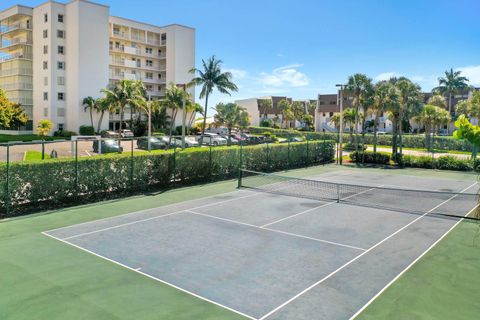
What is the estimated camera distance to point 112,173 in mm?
21312

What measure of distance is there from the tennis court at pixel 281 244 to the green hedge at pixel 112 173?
3597 millimetres

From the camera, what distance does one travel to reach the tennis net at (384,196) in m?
19.4

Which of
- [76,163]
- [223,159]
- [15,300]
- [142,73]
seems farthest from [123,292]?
[142,73]

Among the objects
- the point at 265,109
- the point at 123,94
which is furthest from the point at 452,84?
the point at 123,94

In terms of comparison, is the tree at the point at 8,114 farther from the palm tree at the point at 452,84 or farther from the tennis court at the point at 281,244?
the palm tree at the point at 452,84

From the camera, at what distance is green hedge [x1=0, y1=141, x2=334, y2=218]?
17.7 m

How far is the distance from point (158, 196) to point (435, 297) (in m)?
15.0

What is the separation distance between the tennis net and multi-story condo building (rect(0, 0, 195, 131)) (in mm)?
43757

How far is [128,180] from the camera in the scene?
2209 centimetres

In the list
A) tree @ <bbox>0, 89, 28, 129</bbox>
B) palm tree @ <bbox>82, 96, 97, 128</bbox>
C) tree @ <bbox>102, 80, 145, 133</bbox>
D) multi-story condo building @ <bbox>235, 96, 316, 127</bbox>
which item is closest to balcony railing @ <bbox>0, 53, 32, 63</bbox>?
tree @ <bbox>0, 89, 28, 129</bbox>

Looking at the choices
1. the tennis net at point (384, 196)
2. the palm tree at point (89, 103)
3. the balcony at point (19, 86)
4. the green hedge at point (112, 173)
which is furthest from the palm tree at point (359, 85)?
the balcony at point (19, 86)

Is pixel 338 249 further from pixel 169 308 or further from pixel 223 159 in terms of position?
pixel 223 159

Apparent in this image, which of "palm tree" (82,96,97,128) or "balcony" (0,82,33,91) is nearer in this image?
"palm tree" (82,96,97,128)

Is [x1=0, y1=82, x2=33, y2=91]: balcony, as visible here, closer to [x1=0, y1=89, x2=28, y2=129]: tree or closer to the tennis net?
[x1=0, y1=89, x2=28, y2=129]: tree
